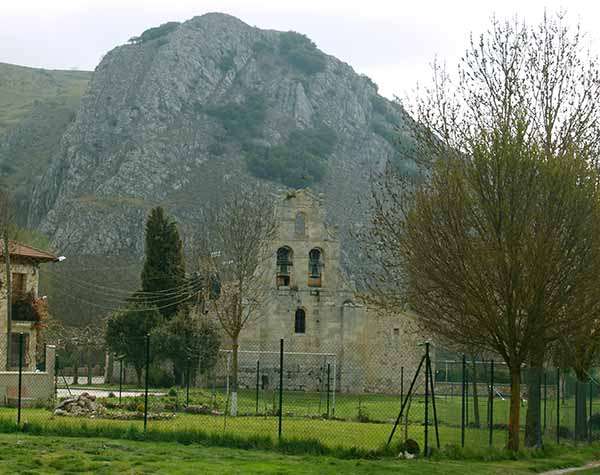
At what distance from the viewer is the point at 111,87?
193 metres

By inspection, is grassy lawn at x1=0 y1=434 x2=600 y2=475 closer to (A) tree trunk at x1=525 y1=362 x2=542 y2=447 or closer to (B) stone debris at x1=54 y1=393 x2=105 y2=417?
(A) tree trunk at x1=525 y1=362 x2=542 y2=447

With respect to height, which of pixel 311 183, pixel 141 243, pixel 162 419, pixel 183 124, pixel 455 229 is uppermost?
pixel 183 124

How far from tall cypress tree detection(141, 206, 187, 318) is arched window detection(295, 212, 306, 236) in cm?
851

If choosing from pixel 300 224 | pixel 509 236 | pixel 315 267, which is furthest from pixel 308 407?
pixel 509 236

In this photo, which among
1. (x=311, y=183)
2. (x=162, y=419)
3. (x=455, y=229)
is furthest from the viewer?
(x=311, y=183)

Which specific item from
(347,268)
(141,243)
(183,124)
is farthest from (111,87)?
(347,268)

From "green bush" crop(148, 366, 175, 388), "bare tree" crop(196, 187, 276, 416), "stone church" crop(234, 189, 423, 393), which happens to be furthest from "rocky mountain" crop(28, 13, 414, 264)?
"green bush" crop(148, 366, 175, 388)

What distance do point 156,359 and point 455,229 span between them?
33626mm

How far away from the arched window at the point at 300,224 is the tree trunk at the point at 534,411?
105 ft

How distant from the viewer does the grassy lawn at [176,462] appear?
15562mm

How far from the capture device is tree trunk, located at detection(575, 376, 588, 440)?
2617 centimetres

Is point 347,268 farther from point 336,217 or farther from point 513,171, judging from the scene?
point 513,171

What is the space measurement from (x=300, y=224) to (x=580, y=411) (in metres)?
30.0

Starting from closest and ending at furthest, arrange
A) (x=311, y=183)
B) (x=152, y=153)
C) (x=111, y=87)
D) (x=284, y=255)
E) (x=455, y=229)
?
(x=455, y=229) → (x=284, y=255) → (x=152, y=153) → (x=311, y=183) → (x=111, y=87)
